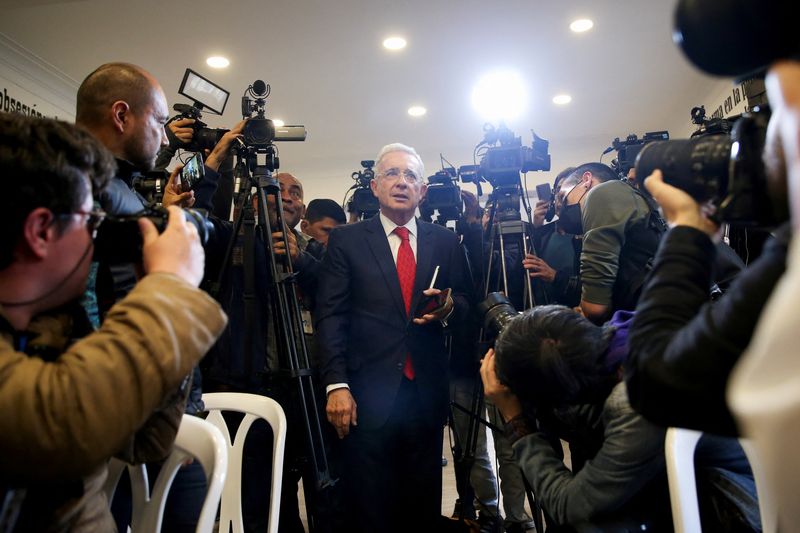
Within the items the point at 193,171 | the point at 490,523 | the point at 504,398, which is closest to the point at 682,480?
the point at 504,398

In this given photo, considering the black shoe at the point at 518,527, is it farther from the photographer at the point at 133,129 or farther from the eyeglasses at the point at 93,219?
the eyeglasses at the point at 93,219

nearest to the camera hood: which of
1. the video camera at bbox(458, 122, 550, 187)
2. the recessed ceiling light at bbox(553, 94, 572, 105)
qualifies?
the video camera at bbox(458, 122, 550, 187)

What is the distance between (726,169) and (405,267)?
128cm

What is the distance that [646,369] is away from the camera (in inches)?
23.3

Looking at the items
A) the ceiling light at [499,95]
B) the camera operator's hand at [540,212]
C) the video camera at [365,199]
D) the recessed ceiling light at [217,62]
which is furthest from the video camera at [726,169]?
the recessed ceiling light at [217,62]

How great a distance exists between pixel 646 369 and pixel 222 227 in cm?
144

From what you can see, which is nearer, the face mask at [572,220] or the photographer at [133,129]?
the photographer at [133,129]

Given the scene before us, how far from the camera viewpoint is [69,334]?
2.36 ft

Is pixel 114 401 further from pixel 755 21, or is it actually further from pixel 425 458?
pixel 425 458

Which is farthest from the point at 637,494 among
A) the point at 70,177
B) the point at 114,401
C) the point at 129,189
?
the point at 129,189

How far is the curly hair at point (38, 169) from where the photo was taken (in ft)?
2.03

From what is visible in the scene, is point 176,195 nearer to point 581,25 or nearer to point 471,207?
point 471,207

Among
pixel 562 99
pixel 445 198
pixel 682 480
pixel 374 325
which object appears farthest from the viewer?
pixel 562 99

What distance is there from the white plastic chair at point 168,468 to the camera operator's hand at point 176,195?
27.4 inches
